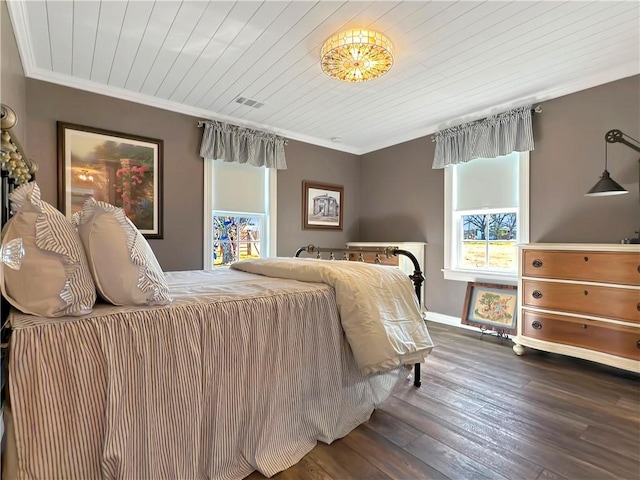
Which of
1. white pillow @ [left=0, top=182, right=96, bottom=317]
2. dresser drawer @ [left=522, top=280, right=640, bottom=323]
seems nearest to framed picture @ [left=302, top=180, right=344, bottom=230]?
dresser drawer @ [left=522, top=280, right=640, bottom=323]

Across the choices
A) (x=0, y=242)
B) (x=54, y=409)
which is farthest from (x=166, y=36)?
(x=54, y=409)

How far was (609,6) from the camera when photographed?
1966mm

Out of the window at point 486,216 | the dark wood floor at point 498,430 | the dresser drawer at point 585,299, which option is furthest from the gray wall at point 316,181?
the dresser drawer at point 585,299

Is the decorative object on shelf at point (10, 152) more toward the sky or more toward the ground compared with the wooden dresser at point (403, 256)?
more toward the sky

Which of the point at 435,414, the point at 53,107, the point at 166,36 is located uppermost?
the point at 166,36

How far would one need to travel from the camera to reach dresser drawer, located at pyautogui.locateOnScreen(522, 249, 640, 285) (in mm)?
2346

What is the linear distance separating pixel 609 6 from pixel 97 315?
3.22m

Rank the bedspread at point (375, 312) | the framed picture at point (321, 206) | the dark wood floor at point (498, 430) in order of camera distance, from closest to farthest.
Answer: the dark wood floor at point (498, 430), the bedspread at point (375, 312), the framed picture at point (321, 206)

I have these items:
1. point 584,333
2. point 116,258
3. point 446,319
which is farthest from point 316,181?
point 116,258

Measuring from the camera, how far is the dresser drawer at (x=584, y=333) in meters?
2.34

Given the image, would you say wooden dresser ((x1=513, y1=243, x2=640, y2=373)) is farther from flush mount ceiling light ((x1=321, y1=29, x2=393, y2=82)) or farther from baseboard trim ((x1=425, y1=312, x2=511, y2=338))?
flush mount ceiling light ((x1=321, y1=29, x2=393, y2=82))

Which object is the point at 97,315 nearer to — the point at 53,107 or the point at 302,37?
the point at 302,37

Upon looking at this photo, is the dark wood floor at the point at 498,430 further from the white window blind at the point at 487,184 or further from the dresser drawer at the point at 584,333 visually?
the white window blind at the point at 487,184

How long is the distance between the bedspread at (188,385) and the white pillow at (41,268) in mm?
52
